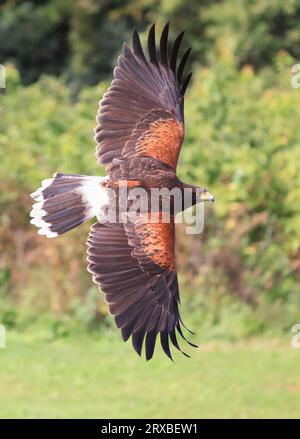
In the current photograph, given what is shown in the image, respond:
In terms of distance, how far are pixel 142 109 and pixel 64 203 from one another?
2.52 feet

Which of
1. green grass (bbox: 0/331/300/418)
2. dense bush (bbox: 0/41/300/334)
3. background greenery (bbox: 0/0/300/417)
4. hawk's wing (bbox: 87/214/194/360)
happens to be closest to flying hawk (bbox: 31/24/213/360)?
hawk's wing (bbox: 87/214/194/360)

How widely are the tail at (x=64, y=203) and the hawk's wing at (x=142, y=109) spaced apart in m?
0.23

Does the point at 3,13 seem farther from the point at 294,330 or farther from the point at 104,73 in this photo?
the point at 294,330

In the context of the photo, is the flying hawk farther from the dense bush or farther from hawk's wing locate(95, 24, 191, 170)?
the dense bush

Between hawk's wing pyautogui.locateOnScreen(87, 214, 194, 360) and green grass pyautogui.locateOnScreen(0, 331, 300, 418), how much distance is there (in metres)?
2.74

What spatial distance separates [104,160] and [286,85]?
28.9 ft

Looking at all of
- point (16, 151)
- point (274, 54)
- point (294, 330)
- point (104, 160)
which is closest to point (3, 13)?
point (274, 54)

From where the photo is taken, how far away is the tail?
6641mm

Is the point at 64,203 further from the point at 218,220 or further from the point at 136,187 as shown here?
the point at 218,220

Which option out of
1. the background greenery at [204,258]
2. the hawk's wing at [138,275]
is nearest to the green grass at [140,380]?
the background greenery at [204,258]

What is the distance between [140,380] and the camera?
10.1m

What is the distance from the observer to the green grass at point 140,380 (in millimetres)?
9312

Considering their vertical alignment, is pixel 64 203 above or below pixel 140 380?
above

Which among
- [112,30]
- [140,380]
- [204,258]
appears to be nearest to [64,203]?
[140,380]
